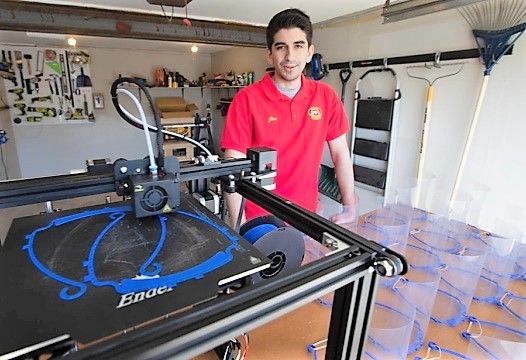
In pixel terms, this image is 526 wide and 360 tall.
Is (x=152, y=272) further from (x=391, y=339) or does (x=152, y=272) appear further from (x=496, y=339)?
(x=496, y=339)

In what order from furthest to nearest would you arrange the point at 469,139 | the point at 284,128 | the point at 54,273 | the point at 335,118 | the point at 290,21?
the point at 469,139, the point at 335,118, the point at 284,128, the point at 290,21, the point at 54,273

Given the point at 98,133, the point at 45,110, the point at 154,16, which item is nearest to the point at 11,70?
the point at 45,110

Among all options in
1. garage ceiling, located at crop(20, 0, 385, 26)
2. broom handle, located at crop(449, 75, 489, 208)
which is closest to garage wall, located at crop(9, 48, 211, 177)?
garage ceiling, located at crop(20, 0, 385, 26)

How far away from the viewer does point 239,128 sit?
52.1 inches

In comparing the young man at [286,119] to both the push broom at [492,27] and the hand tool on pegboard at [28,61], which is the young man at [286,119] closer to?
the push broom at [492,27]

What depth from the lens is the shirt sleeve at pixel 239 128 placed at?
1317 millimetres

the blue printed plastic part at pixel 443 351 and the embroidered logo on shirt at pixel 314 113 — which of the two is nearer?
the blue printed plastic part at pixel 443 351

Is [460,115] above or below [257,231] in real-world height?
above

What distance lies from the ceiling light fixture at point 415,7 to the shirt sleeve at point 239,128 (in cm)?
114

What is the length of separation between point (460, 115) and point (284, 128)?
1.39 meters

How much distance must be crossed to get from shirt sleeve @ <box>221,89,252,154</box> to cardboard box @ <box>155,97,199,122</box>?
3.81 metres

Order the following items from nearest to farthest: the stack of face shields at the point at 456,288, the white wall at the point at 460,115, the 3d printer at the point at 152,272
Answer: the 3d printer at the point at 152,272 < the stack of face shields at the point at 456,288 < the white wall at the point at 460,115

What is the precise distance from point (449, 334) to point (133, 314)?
921 millimetres

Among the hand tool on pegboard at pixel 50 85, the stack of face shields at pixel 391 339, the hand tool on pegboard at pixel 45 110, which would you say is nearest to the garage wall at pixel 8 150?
the hand tool on pegboard at pixel 45 110
